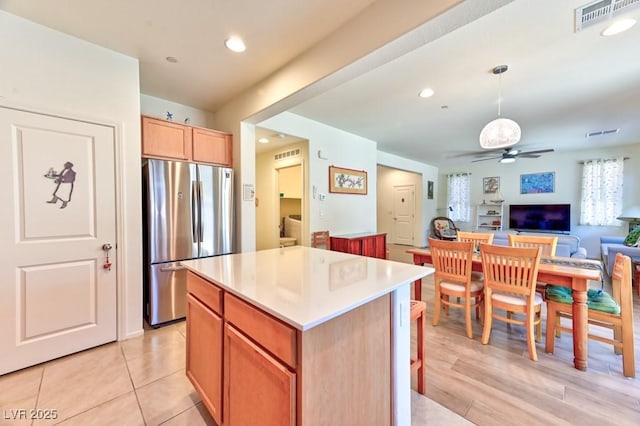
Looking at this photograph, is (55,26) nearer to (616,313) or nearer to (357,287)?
(357,287)

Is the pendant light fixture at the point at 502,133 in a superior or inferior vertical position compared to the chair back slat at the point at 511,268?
superior

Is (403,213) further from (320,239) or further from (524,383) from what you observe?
(524,383)

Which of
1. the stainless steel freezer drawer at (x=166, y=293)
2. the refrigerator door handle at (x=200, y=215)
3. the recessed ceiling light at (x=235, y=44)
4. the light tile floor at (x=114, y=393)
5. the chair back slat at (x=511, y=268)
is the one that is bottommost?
the light tile floor at (x=114, y=393)

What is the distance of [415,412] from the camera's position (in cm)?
156

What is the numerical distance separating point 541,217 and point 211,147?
323 inches

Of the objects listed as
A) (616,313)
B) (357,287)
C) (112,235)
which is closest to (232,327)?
(357,287)

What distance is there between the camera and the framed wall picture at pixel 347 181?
4479 mm

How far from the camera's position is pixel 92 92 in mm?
2227

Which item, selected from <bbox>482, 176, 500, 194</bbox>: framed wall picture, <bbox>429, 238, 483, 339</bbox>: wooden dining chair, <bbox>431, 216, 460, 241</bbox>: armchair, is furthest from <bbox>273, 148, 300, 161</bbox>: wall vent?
<bbox>482, 176, 500, 194</bbox>: framed wall picture

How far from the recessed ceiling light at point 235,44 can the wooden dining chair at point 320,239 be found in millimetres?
2661

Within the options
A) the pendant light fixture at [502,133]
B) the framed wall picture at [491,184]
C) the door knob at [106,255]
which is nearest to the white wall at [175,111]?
the door knob at [106,255]

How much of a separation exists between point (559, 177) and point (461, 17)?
763 centimetres

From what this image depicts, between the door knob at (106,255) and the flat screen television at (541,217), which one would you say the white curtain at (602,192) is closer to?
the flat screen television at (541,217)

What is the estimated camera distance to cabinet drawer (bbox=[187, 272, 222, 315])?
4.37 feet
